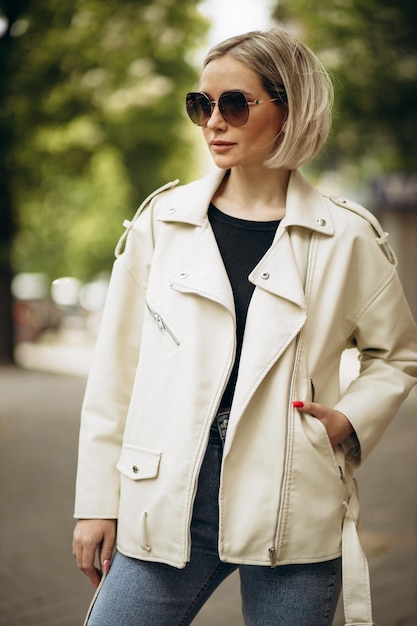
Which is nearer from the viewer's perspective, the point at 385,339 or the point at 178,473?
the point at 178,473

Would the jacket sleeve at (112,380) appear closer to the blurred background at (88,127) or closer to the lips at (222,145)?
the lips at (222,145)

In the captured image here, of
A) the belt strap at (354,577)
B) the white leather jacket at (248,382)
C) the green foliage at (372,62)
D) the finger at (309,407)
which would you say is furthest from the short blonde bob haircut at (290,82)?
the green foliage at (372,62)

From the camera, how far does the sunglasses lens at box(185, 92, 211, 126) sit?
227 cm

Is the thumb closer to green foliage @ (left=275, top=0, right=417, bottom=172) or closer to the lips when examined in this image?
the lips

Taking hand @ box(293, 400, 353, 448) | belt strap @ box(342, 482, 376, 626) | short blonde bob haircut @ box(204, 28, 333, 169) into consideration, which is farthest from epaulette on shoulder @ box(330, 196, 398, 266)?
belt strap @ box(342, 482, 376, 626)

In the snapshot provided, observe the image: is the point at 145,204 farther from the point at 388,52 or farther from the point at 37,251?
the point at 37,251

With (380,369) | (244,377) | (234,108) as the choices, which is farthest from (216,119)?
(380,369)

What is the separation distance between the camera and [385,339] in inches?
91.8

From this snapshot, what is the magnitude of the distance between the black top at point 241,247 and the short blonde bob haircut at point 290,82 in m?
0.17

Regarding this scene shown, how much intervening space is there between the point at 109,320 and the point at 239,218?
1.39 ft

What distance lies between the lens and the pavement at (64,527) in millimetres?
4652

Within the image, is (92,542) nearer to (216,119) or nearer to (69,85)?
(216,119)

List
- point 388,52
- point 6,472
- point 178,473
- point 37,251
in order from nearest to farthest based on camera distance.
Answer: point 178,473 < point 6,472 < point 388,52 < point 37,251

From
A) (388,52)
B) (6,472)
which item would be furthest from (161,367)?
(388,52)
